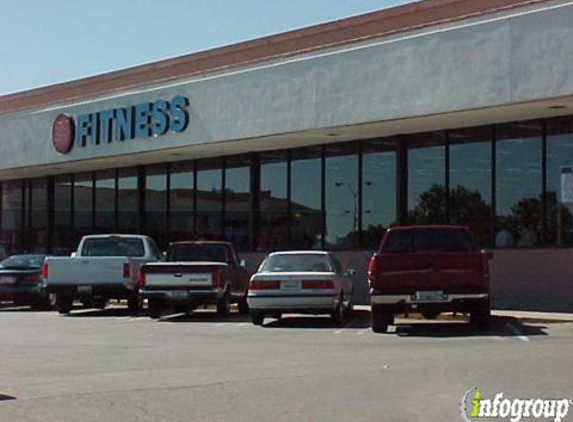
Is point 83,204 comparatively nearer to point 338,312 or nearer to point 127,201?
point 127,201

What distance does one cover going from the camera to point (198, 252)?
2445 cm

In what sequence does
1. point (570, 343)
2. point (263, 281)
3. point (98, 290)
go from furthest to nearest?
point (98, 290)
point (263, 281)
point (570, 343)

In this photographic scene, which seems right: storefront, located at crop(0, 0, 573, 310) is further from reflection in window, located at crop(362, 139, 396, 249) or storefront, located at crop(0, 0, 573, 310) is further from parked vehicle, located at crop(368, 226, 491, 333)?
parked vehicle, located at crop(368, 226, 491, 333)

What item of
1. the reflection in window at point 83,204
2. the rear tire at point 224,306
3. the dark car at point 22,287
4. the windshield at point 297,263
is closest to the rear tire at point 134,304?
the rear tire at point 224,306

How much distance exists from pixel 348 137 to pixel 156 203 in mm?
9322

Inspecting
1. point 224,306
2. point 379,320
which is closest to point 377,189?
point 224,306

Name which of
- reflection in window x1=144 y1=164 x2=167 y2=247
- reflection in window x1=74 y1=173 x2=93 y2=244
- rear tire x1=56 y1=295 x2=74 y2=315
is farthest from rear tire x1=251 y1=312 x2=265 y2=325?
reflection in window x1=74 y1=173 x2=93 y2=244

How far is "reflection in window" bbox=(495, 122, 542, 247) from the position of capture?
79.5 feet

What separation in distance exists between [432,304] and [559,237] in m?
6.97

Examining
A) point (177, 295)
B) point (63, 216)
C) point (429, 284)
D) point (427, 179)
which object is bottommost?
point (177, 295)

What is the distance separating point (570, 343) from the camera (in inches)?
623

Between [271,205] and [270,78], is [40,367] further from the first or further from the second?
[271,205]

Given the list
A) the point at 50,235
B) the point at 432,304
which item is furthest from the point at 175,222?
the point at 432,304

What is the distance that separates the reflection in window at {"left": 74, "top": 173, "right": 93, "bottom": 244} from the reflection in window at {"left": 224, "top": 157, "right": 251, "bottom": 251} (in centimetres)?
720
